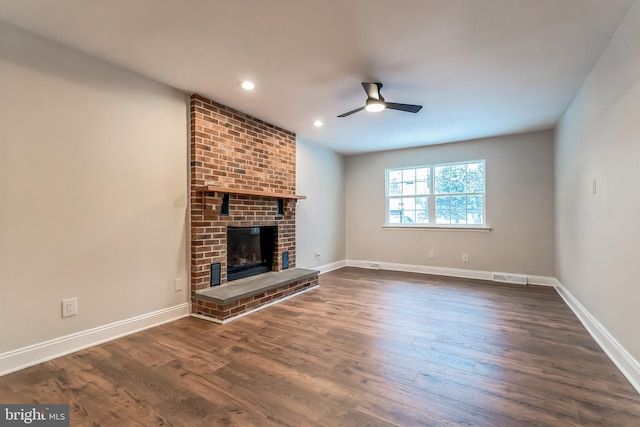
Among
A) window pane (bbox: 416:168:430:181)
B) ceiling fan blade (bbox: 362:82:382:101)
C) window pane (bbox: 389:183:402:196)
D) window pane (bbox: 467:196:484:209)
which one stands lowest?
window pane (bbox: 467:196:484:209)

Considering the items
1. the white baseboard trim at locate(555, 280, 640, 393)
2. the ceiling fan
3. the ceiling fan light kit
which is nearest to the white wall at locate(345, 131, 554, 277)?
the white baseboard trim at locate(555, 280, 640, 393)

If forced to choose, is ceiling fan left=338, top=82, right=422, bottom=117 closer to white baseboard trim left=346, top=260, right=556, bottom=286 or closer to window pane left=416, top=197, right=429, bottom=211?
window pane left=416, top=197, right=429, bottom=211

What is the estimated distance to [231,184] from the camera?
3518 mm

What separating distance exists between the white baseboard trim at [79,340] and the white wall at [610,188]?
11.9 feet

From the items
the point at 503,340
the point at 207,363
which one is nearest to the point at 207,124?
the point at 207,363

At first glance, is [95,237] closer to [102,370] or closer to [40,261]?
[40,261]

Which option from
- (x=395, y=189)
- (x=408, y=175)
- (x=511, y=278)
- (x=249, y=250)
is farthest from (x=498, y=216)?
(x=249, y=250)

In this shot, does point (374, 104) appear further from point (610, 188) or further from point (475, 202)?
point (475, 202)

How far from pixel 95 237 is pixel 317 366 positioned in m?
2.03

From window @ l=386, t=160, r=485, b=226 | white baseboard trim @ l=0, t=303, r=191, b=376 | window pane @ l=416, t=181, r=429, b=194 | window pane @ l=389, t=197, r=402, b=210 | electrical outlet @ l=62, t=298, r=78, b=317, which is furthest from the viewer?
window pane @ l=389, t=197, r=402, b=210

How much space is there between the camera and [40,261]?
2.13 metres

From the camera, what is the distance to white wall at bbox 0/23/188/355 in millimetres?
2021

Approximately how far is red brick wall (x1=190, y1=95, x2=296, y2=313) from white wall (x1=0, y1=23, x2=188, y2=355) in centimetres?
16

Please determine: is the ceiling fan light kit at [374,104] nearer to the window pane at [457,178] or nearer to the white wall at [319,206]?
the white wall at [319,206]
